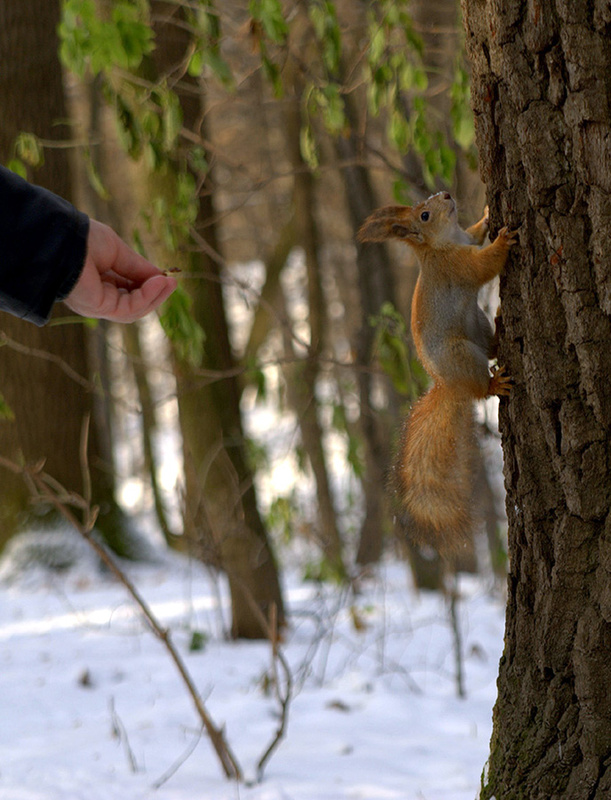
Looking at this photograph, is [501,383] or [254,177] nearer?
[501,383]

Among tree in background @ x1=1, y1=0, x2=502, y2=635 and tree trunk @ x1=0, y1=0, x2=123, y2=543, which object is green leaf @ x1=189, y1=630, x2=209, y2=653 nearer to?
tree in background @ x1=1, y1=0, x2=502, y2=635

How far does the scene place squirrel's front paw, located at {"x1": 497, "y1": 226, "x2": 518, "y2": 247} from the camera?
1736 mm

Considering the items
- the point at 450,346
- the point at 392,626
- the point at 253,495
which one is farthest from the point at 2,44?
the point at 450,346

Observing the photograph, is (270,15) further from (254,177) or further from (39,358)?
(39,358)

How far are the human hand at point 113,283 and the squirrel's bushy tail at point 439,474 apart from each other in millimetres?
701

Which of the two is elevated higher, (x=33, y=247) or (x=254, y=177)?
(x=254, y=177)

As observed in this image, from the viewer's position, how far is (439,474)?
2076 mm

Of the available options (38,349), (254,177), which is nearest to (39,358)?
(38,349)

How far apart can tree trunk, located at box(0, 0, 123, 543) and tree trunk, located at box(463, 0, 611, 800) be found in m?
4.30

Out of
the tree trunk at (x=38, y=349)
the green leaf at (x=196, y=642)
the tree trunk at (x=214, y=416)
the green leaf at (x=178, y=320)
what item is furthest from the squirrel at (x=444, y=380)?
the tree trunk at (x=38, y=349)

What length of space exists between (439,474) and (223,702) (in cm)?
184

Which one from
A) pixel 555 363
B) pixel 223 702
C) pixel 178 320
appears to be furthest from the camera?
pixel 223 702

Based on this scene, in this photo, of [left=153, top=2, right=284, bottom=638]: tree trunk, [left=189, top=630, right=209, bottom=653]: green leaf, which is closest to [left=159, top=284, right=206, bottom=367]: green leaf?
[left=153, top=2, right=284, bottom=638]: tree trunk

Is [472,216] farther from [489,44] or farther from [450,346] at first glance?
[489,44]
